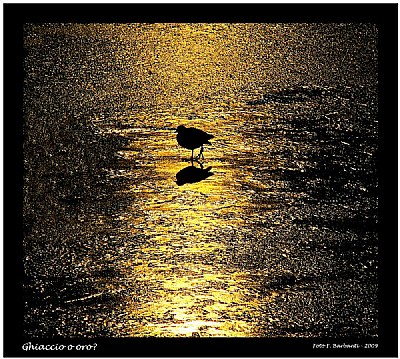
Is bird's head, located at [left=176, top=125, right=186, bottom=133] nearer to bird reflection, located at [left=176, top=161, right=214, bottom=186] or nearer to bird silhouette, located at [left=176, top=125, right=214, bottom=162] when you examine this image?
bird silhouette, located at [left=176, top=125, right=214, bottom=162]

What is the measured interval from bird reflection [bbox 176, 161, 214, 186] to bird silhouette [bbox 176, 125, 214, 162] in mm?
87

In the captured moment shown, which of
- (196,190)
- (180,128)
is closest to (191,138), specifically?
(180,128)

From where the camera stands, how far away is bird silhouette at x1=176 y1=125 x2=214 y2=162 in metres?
3.62

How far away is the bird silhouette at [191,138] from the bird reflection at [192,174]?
87mm

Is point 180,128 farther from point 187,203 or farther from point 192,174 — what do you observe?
point 187,203

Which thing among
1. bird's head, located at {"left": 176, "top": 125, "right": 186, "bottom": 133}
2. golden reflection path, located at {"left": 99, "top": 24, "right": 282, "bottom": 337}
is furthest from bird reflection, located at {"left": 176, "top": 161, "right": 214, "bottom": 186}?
bird's head, located at {"left": 176, "top": 125, "right": 186, "bottom": 133}

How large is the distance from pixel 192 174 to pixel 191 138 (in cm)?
16

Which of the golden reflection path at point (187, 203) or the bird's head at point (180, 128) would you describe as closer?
the golden reflection path at point (187, 203)

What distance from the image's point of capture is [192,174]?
3.53m

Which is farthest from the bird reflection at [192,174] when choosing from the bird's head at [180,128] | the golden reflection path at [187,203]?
the bird's head at [180,128]

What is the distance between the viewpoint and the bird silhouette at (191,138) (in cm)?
362

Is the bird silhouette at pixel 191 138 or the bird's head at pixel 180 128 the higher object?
the bird's head at pixel 180 128

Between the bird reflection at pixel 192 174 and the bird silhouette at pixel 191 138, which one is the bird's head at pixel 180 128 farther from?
the bird reflection at pixel 192 174
